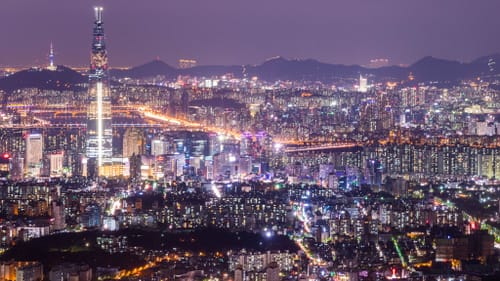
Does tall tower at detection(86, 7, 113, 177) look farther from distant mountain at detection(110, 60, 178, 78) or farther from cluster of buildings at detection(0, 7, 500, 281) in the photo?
distant mountain at detection(110, 60, 178, 78)

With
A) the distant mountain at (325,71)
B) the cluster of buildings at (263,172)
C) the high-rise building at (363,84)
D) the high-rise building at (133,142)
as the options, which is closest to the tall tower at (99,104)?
the cluster of buildings at (263,172)

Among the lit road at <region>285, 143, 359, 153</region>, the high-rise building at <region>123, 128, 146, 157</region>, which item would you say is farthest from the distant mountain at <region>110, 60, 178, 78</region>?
the lit road at <region>285, 143, 359, 153</region>

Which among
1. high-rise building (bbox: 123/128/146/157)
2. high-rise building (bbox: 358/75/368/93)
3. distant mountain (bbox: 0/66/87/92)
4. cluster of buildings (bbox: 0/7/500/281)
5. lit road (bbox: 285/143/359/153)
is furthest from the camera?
high-rise building (bbox: 358/75/368/93)

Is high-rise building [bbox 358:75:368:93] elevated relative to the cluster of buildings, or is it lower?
elevated

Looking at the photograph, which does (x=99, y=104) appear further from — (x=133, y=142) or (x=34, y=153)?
(x=34, y=153)

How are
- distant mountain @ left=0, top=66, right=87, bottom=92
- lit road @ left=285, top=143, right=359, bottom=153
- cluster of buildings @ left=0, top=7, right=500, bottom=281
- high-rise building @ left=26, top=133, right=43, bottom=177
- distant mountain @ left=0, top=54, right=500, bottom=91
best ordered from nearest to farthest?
cluster of buildings @ left=0, top=7, right=500, bottom=281 < high-rise building @ left=26, top=133, right=43, bottom=177 < lit road @ left=285, top=143, right=359, bottom=153 < distant mountain @ left=0, top=66, right=87, bottom=92 < distant mountain @ left=0, top=54, right=500, bottom=91

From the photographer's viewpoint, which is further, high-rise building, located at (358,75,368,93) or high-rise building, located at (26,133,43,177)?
high-rise building, located at (358,75,368,93)

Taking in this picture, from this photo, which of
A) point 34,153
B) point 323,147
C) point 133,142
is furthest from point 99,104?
point 323,147
